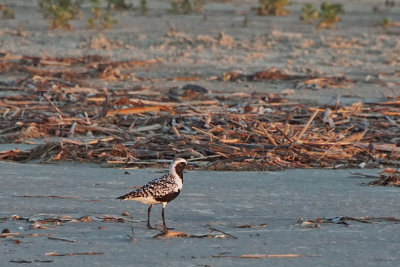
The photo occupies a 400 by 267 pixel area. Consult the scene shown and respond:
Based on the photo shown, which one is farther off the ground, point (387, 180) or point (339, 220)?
point (339, 220)

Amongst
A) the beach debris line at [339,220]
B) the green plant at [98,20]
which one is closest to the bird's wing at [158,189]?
the beach debris line at [339,220]

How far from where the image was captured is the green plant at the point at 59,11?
23.6 m

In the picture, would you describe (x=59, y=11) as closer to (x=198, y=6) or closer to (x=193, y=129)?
(x=198, y=6)

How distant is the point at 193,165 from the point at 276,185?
1.14 metres

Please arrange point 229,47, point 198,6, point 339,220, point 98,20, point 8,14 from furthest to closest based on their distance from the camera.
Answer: point 198,6 → point 8,14 → point 98,20 → point 229,47 → point 339,220

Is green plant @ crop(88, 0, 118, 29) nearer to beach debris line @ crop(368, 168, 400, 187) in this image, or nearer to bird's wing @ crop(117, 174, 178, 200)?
beach debris line @ crop(368, 168, 400, 187)

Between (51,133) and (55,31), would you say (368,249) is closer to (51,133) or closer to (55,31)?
(51,133)

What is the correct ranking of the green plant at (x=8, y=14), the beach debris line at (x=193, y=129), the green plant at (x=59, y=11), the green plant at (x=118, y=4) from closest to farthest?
the beach debris line at (x=193, y=129) → the green plant at (x=59, y=11) → the green plant at (x=8, y=14) → the green plant at (x=118, y=4)

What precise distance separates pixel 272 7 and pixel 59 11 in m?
8.53

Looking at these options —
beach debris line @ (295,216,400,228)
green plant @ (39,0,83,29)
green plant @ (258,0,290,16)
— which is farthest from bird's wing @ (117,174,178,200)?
green plant @ (258,0,290,16)

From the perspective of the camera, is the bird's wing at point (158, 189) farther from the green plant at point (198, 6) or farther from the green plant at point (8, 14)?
the green plant at point (198, 6)

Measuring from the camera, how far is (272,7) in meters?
29.7

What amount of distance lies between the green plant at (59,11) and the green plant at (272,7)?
6392 millimetres

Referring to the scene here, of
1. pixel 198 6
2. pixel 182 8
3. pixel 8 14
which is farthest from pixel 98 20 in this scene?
pixel 198 6
